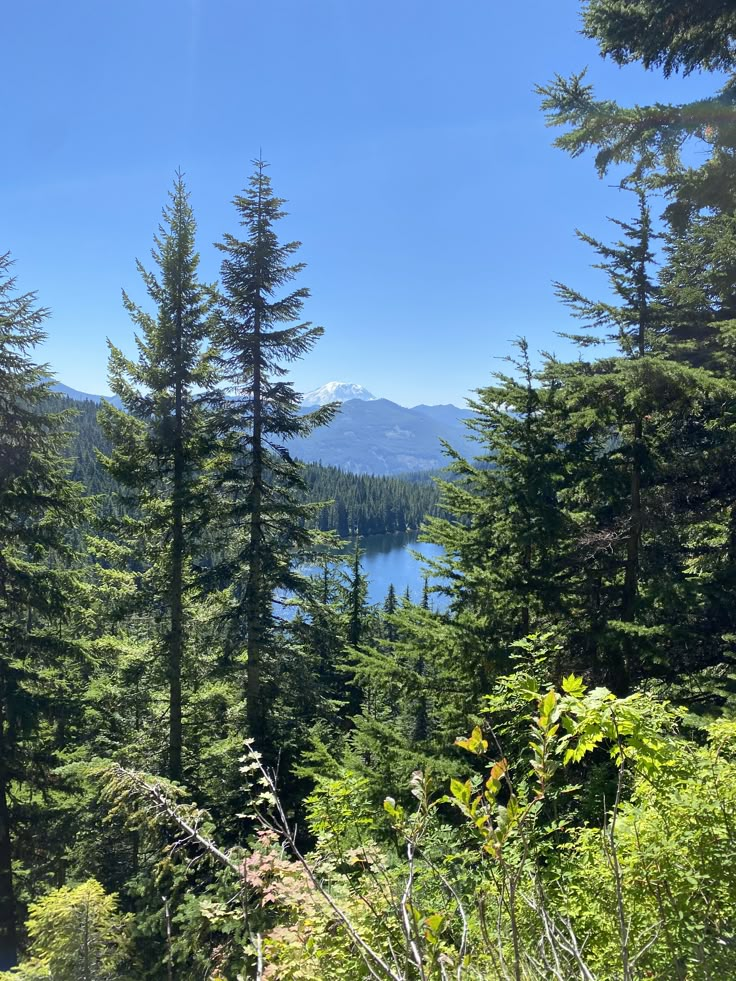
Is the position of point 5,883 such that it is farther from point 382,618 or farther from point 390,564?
point 390,564

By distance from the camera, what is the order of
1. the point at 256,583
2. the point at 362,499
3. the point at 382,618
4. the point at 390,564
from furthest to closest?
the point at 362,499 < the point at 390,564 < the point at 256,583 < the point at 382,618

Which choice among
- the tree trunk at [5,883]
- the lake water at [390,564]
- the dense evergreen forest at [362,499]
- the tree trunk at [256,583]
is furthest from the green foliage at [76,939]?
the dense evergreen forest at [362,499]

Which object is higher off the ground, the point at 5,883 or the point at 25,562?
the point at 25,562

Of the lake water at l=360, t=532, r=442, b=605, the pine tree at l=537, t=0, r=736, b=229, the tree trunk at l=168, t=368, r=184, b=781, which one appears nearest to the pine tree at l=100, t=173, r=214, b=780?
the tree trunk at l=168, t=368, r=184, b=781

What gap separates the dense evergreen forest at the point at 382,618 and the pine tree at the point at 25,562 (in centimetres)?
5

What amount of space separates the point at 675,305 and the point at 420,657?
6.77m

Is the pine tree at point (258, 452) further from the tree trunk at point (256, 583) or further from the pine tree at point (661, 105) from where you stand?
the pine tree at point (661, 105)

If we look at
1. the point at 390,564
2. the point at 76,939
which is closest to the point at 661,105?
the point at 76,939

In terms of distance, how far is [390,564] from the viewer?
117812 millimetres

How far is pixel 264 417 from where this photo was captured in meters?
10.5

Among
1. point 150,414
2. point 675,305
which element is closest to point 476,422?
point 675,305

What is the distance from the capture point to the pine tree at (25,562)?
9086 mm

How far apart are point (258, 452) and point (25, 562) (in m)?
4.67

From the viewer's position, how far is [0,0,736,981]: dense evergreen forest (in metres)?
3.13
